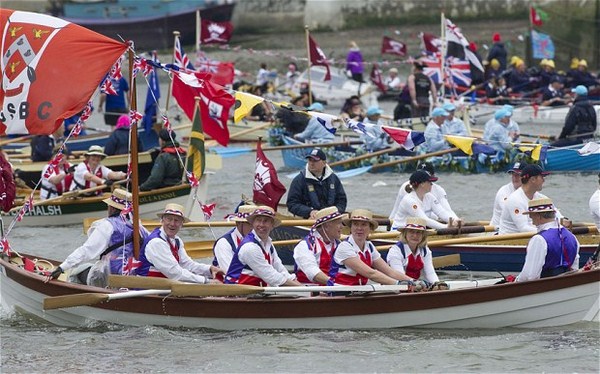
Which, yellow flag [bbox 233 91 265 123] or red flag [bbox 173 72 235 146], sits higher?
yellow flag [bbox 233 91 265 123]

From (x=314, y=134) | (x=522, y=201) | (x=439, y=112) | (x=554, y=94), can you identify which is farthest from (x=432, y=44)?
(x=522, y=201)

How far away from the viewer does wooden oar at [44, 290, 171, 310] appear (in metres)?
12.8

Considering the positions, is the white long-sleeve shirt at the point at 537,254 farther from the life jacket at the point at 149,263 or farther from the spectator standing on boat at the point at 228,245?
the life jacket at the point at 149,263

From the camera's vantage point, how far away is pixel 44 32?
43.7ft

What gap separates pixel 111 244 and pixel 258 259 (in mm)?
1702

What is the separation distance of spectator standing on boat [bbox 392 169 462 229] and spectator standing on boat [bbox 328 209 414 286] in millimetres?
3241

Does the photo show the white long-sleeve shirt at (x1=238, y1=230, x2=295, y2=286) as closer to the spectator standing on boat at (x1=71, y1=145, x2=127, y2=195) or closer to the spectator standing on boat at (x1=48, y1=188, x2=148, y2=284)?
the spectator standing on boat at (x1=48, y1=188, x2=148, y2=284)

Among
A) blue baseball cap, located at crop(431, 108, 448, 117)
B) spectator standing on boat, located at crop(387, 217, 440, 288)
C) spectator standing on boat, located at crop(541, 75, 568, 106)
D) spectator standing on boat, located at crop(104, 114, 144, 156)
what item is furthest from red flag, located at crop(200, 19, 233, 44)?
spectator standing on boat, located at crop(387, 217, 440, 288)

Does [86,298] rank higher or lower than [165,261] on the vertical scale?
lower

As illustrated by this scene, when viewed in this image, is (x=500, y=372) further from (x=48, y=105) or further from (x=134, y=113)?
(x=48, y=105)

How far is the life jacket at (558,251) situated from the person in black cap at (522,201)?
2187 mm

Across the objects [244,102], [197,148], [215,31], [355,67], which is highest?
[244,102]

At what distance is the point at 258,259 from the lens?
1292 centimetres

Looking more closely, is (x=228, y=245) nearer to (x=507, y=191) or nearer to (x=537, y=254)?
(x=537, y=254)
